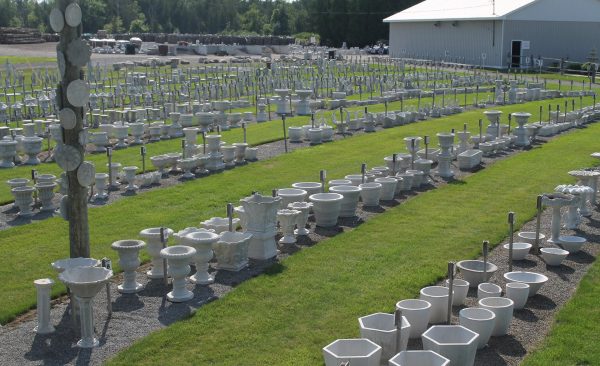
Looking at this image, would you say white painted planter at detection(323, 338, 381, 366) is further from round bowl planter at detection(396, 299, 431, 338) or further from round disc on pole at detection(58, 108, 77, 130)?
round disc on pole at detection(58, 108, 77, 130)

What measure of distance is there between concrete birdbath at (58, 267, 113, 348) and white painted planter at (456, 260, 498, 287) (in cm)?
467

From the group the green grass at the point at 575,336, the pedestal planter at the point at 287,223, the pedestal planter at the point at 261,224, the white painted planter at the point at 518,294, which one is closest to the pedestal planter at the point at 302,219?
the pedestal planter at the point at 287,223

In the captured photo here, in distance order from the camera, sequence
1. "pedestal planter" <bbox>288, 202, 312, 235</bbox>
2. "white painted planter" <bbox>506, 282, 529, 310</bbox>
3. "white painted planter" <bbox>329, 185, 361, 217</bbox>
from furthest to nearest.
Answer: "white painted planter" <bbox>329, 185, 361, 217</bbox>
"pedestal planter" <bbox>288, 202, 312, 235</bbox>
"white painted planter" <bbox>506, 282, 529, 310</bbox>

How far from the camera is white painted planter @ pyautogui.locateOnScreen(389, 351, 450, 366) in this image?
281 inches

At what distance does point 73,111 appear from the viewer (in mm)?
9547

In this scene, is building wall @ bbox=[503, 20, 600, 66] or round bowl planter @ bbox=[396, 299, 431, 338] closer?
round bowl planter @ bbox=[396, 299, 431, 338]

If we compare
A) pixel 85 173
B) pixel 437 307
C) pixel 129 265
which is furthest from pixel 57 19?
pixel 437 307

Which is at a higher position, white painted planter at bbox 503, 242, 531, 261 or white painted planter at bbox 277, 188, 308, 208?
white painted planter at bbox 277, 188, 308, 208

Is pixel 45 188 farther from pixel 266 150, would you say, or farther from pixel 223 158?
pixel 266 150

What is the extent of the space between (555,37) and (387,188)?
44737 millimetres

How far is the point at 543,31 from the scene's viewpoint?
178 feet

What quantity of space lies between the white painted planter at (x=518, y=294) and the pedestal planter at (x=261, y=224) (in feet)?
11.6

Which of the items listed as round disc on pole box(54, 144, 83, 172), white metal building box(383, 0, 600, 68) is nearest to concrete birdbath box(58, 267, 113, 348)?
round disc on pole box(54, 144, 83, 172)

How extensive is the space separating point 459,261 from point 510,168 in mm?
8131
